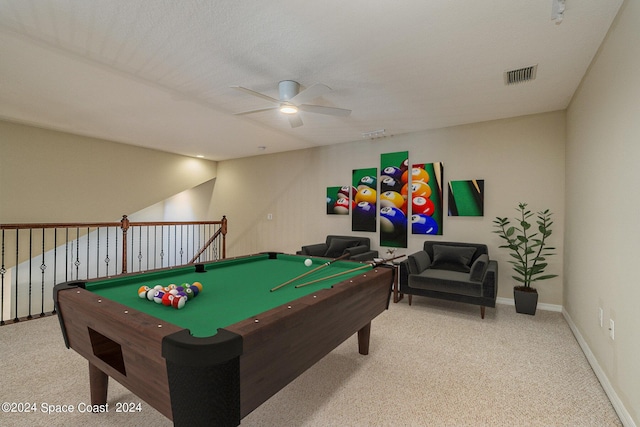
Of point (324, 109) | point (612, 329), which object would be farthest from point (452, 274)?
point (324, 109)

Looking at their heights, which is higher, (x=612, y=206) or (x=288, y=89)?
(x=288, y=89)

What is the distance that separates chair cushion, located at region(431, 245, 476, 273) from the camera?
3936mm

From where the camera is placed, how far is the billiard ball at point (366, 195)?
5.11 m

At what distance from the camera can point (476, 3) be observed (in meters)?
1.89

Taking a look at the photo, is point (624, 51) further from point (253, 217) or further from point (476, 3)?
point (253, 217)

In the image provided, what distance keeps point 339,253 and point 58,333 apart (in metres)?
3.64

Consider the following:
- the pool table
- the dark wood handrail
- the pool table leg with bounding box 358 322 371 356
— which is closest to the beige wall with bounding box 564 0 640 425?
the pool table

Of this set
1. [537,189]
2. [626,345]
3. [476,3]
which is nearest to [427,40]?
[476,3]

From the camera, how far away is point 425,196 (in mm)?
4594

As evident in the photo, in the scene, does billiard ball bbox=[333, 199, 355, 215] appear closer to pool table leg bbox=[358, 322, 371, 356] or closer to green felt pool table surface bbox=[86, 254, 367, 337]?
green felt pool table surface bbox=[86, 254, 367, 337]

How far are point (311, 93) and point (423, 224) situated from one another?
9.42ft

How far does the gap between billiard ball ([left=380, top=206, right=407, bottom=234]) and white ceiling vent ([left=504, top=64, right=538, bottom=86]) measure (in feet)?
7.79

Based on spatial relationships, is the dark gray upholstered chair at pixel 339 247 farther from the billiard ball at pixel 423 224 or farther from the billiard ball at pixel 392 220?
the billiard ball at pixel 423 224

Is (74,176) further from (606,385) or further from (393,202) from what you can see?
(606,385)
